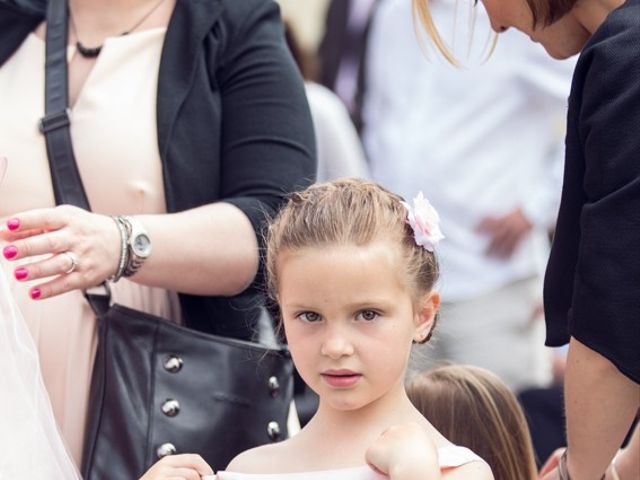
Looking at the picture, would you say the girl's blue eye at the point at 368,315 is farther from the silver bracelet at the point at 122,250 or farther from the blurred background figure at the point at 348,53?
the blurred background figure at the point at 348,53

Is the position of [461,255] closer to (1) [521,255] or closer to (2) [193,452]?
(1) [521,255]

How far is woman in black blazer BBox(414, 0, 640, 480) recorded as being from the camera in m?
2.58

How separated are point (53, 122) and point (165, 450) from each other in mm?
717

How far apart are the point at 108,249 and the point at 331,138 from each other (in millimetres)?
2399

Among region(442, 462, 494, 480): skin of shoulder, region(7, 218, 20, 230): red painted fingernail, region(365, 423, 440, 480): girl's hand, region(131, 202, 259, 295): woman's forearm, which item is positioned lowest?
region(442, 462, 494, 480): skin of shoulder

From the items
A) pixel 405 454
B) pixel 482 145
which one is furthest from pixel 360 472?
pixel 482 145

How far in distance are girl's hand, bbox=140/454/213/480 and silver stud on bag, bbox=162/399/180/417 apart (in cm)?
30

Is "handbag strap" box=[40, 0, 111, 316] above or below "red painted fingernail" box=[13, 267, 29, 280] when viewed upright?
above

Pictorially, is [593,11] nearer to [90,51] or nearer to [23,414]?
[90,51]

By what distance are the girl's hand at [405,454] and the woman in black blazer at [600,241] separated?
0.31 m

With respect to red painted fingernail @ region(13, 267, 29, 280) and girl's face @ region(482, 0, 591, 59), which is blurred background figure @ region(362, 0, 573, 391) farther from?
red painted fingernail @ region(13, 267, 29, 280)

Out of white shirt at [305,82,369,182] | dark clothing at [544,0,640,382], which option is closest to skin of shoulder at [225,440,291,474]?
dark clothing at [544,0,640,382]

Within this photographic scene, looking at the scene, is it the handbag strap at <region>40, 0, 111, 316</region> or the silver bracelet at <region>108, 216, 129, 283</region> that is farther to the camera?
the handbag strap at <region>40, 0, 111, 316</region>

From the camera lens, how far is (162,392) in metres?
3.08
